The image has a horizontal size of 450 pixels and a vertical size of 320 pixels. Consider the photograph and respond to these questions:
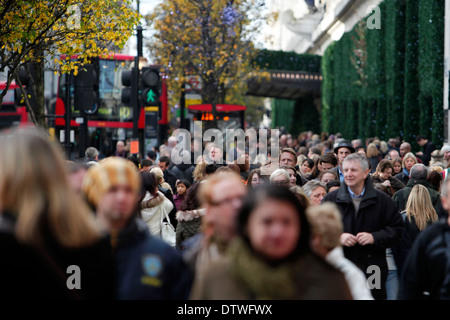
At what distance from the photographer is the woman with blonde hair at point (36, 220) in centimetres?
365

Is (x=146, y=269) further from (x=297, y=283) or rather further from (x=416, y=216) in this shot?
(x=416, y=216)

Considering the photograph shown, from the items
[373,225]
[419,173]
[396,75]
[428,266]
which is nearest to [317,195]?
[373,225]

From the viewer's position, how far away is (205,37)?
35406mm

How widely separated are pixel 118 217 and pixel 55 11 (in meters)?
11.9

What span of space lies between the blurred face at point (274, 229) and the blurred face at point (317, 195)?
4.36m

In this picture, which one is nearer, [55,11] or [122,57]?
[55,11]

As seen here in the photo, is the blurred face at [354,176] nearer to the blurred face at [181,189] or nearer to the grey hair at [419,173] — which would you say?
the grey hair at [419,173]

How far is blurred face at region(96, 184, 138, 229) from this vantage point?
4.20 meters

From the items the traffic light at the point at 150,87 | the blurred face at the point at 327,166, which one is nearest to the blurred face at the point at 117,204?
the blurred face at the point at 327,166

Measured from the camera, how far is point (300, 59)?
5234cm

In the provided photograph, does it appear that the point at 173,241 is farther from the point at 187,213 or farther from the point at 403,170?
the point at 403,170

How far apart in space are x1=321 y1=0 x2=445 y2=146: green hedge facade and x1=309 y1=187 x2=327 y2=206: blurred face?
1682cm

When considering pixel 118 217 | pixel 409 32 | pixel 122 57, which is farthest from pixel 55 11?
pixel 409 32

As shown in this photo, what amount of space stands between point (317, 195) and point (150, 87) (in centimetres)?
875
